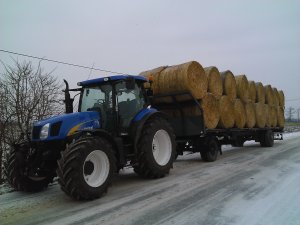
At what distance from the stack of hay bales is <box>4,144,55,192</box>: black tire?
4546 millimetres

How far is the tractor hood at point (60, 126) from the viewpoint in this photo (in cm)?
671

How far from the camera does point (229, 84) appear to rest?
12.5m

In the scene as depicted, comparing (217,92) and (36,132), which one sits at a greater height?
(217,92)

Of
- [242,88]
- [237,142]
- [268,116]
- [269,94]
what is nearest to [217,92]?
[242,88]

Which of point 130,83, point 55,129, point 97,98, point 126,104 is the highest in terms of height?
point 130,83

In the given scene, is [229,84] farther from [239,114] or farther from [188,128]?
[188,128]

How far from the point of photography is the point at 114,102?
7684 mm

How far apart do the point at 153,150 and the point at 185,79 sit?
2568 mm

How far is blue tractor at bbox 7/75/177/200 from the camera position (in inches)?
243

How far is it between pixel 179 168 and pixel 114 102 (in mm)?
3110

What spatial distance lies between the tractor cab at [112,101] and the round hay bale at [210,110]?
9.90 ft

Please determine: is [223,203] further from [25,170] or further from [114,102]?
[25,170]

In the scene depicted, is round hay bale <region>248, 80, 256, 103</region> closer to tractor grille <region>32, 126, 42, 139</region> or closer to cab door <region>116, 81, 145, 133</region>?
Result: cab door <region>116, 81, 145, 133</region>

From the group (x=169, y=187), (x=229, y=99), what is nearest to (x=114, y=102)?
(x=169, y=187)
